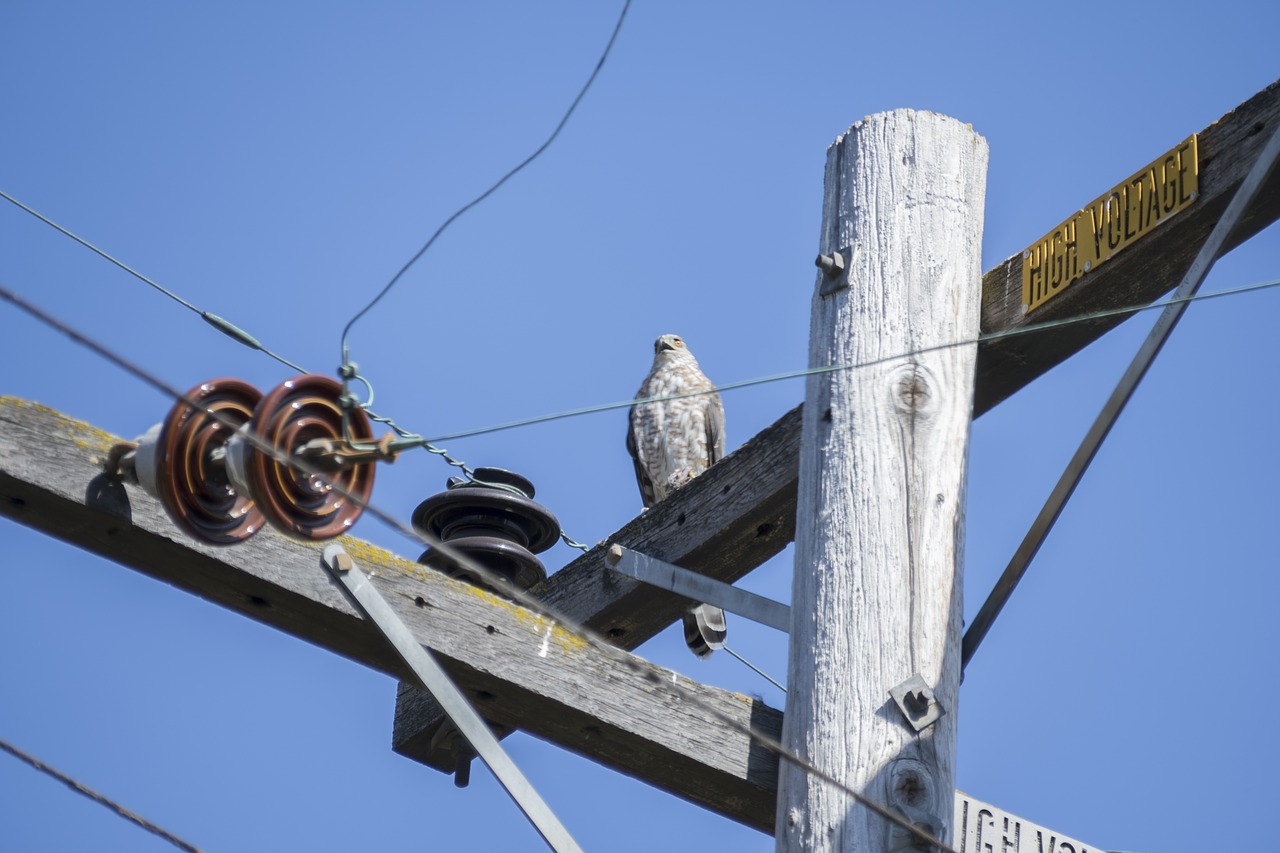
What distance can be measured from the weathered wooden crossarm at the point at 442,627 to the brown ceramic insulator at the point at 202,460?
0.84 feet

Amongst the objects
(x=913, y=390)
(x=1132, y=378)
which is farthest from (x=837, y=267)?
(x=1132, y=378)

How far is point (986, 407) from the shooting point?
13.4ft

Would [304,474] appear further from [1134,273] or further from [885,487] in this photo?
[1134,273]

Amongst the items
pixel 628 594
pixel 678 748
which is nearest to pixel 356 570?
pixel 678 748

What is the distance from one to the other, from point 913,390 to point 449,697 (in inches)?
42.5

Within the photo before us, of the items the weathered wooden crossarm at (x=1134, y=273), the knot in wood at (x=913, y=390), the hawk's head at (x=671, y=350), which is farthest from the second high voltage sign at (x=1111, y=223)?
the hawk's head at (x=671, y=350)

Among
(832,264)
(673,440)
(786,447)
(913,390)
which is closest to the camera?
(913,390)

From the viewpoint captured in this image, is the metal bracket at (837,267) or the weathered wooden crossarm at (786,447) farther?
the metal bracket at (837,267)

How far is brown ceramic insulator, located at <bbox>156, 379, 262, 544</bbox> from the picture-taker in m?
3.06

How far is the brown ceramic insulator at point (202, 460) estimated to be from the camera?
3.06m

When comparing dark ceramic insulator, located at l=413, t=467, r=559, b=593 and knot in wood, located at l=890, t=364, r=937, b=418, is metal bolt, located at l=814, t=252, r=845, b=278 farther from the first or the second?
dark ceramic insulator, located at l=413, t=467, r=559, b=593

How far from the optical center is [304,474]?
3.03 meters

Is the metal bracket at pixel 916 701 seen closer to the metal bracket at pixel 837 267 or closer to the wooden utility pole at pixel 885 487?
the wooden utility pole at pixel 885 487

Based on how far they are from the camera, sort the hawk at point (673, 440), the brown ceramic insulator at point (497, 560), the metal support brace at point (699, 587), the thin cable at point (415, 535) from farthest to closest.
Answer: the hawk at point (673, 440)
the brown ceramic insulator at point (497, 560)
the metal support brace at point (699, 587)
the thin cable at point (415, 535)
